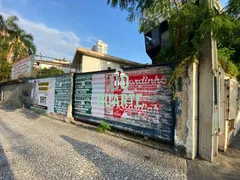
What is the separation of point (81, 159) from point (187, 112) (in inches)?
102

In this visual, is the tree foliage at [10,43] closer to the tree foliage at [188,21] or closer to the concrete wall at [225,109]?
the tree foliage at [188,21]

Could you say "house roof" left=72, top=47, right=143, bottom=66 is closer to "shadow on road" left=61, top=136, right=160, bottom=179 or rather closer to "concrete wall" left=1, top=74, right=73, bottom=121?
"concrete wall" left=1, top=74, right=73, bottom=121

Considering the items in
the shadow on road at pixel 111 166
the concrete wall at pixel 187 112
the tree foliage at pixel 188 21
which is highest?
the tree foliage at pixel 188 21

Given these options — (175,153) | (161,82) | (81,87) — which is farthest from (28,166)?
(81,87)

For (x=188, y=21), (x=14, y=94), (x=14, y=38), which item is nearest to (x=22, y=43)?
(x=14, y=38)

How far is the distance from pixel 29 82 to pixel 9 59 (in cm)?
1443

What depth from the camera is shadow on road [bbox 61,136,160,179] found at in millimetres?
2735

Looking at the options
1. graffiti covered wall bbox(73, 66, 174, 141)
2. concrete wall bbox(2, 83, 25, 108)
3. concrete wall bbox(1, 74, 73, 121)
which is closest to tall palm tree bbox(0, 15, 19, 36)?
concrete wall bbox(2, 83, 25, 108)

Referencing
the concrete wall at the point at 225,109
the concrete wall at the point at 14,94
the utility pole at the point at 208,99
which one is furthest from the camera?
the concrete wall at the point at 14,94

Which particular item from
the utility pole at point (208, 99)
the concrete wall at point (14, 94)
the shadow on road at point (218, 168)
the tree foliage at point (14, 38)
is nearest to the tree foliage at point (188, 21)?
the utility pole at point (208, 99)

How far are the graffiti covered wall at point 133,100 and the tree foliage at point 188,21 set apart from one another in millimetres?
623

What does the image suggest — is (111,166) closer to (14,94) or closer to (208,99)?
(208,99)

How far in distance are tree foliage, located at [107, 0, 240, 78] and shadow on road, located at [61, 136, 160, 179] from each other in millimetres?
2523

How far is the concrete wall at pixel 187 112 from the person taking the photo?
11.2 feet
